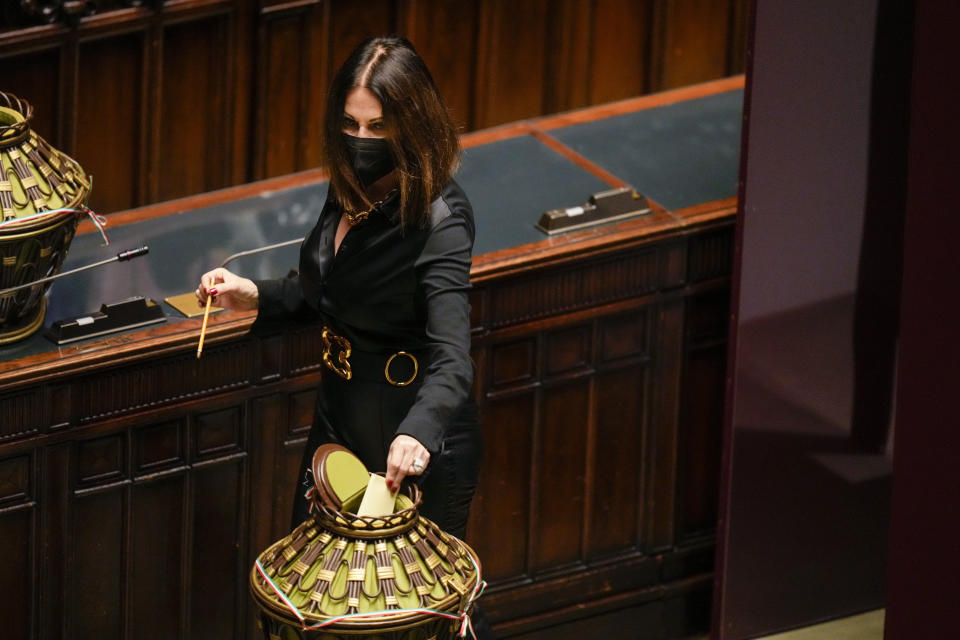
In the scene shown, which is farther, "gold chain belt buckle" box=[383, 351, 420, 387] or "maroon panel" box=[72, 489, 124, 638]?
"maroon panel" box=[72, 489, 124, 638]

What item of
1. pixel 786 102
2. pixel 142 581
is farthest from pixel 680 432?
pixel 142 581

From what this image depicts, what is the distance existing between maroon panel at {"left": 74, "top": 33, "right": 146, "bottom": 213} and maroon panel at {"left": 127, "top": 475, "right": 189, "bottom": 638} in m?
0.85

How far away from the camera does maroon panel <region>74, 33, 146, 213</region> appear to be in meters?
5.24

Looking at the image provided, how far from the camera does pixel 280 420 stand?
16.5 feet

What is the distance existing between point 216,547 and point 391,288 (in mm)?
1106

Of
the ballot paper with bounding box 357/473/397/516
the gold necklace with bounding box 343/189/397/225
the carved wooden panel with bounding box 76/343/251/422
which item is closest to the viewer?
the ballot paper with bounding box 357/473/397/516

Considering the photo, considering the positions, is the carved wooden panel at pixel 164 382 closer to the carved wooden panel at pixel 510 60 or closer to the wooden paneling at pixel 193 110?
the wooden paneling at pixel 193 110

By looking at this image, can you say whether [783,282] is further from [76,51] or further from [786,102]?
[76,51]

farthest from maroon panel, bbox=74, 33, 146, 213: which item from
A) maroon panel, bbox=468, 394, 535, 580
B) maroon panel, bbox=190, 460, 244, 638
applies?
maroon panel, bbox=468, 394, 535, 580

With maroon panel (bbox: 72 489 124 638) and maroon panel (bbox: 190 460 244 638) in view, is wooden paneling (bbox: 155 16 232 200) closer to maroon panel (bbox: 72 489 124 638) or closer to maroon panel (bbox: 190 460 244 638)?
maroon panel (bbox: 190 460 244 638)

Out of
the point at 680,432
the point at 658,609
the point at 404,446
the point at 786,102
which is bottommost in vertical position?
the point at 658,609

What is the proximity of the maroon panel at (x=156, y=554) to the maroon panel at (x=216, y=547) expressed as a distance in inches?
1.7

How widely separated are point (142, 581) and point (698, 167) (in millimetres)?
1827

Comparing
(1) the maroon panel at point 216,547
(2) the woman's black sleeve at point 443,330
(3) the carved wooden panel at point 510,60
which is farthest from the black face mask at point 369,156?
(3) the carved wooden panel at point 510,60
